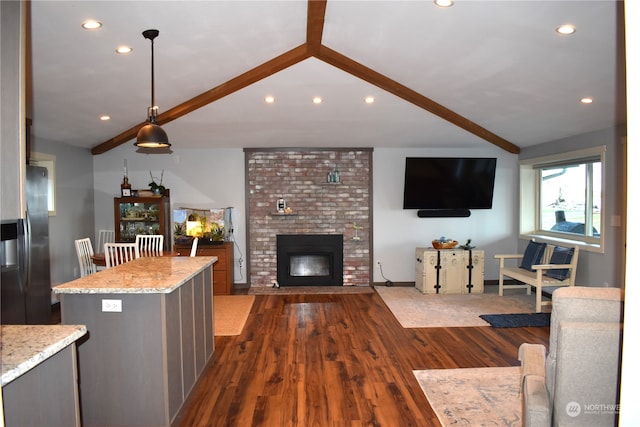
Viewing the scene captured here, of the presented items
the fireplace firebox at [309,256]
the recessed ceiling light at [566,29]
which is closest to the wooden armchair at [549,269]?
the fireplace firebox at [309,256]

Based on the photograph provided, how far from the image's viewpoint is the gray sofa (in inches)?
70.4

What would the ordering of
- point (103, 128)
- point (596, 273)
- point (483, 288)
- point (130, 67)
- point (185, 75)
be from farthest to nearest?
point (483, 288), point (103, 128), point (596, 273), point (185, 75), point (130, 67)

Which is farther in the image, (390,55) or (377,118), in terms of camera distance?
(377,118)

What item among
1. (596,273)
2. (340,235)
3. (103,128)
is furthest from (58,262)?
(596,273)

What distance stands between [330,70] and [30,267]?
3721mm

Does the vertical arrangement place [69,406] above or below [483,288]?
above

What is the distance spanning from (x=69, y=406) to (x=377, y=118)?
5.16m

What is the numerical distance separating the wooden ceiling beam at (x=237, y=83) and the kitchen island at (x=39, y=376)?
3588 millimetres

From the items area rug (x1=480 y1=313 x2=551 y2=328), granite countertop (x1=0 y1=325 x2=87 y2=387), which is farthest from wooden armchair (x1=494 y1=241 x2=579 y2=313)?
granite countertop (x1=0 y1=325 x2=87 y2=387)

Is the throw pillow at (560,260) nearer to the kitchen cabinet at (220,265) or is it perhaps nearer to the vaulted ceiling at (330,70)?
the vaulted ceiling at (330,70)

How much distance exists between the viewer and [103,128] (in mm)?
5992

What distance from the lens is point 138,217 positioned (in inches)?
271

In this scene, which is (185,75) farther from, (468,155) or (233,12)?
(468,155)

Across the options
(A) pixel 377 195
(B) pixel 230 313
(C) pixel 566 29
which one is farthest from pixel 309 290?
(C) pixel 566 29
